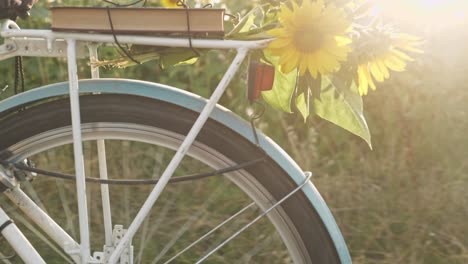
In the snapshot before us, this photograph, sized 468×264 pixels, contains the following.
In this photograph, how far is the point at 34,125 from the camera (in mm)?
2146

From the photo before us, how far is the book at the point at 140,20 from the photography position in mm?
1988

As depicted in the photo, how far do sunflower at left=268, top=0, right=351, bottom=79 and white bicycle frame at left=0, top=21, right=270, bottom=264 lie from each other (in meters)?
0.06

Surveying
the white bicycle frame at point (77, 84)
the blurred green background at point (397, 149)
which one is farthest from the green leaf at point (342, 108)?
the blurred green background at point (397, 149)

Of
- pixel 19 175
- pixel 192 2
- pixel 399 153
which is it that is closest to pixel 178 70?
pixel 192 2

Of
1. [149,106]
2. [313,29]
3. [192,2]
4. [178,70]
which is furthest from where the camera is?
[178,70]

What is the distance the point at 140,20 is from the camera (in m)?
2.01

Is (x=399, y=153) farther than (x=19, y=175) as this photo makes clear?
Yes

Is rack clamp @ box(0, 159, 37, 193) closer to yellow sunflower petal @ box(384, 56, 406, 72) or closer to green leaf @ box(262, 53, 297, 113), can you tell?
green leaf @ box(262, 53, 297, 113)

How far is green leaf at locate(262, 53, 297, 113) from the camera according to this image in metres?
2.20

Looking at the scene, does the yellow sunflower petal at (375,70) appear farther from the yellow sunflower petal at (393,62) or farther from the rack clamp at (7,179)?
the rack clamp at (7,179)

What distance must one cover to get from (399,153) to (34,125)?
6.58ft

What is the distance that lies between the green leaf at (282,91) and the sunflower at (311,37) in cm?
20

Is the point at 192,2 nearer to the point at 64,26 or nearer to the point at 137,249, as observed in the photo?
the point at 137,249

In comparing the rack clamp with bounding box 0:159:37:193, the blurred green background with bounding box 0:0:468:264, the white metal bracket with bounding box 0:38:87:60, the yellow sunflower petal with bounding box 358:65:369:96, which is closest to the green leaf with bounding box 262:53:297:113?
the yellow sunflower petal with bounding box 358:65:369:96
